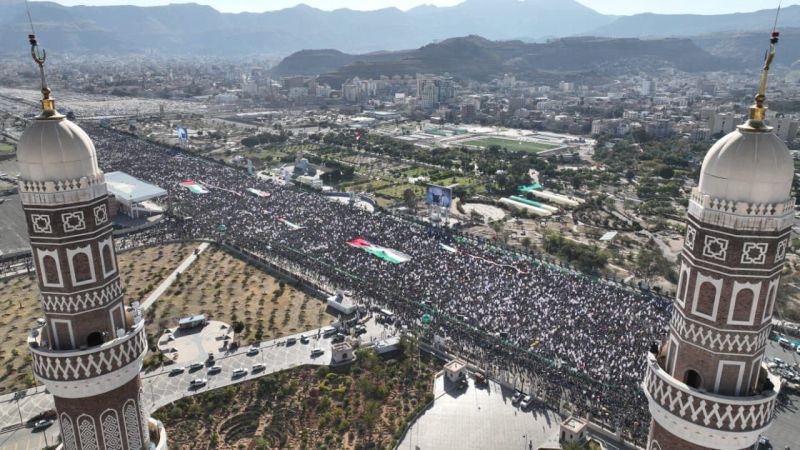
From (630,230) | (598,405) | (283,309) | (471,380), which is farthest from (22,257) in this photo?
(630,230)

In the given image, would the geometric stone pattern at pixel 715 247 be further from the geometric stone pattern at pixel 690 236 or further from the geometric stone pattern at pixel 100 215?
the geometric stone pattern at pixel 100 215

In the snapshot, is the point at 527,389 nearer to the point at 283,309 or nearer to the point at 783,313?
the point at 283,309

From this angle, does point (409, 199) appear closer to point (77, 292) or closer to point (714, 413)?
point (77, 292)

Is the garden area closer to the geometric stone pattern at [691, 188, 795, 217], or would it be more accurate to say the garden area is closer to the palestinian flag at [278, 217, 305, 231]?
the geometric stone pattern at [691, 188, 795, 217]

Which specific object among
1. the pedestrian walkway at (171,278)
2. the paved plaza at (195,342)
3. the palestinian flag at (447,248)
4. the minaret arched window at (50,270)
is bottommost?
the paved plaza at (195,342)

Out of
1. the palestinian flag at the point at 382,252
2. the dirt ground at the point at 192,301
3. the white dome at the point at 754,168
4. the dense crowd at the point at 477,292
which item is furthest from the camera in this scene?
the palestinian flag at the point at 382,252

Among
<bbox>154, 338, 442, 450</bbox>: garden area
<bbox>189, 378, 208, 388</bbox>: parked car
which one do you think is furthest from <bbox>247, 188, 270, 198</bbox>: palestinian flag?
<bbox>189, 378, 208, 388</bbox>: parked car

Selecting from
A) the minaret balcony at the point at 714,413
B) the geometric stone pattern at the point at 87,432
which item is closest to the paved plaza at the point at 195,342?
the geometric stone pattern at the point at 87,432

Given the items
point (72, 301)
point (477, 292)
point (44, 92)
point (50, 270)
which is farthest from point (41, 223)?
point (477, 292)
